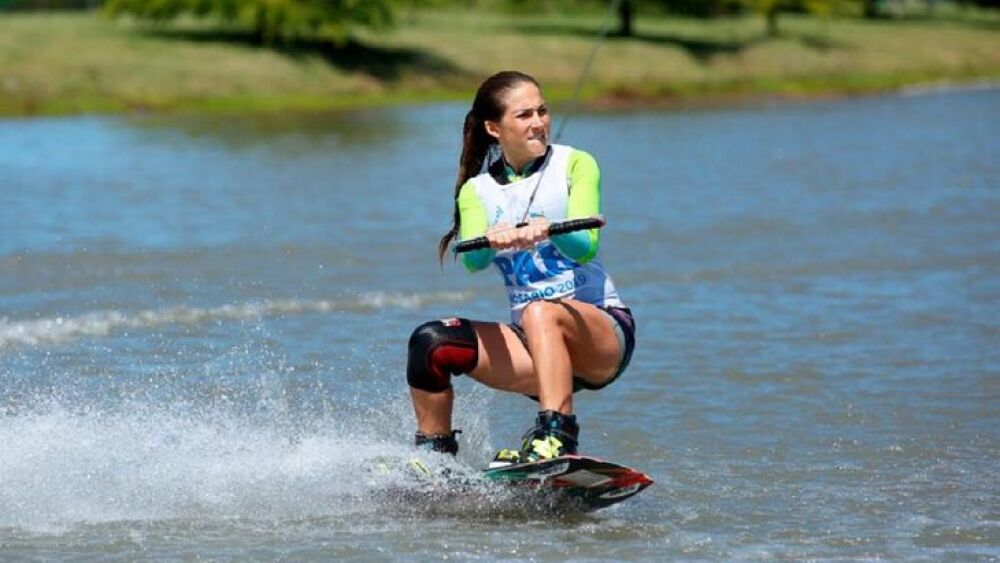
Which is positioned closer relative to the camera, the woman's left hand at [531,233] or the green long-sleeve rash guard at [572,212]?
the woman's left hand at [531,233]

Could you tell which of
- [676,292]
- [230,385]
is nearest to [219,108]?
[676,292]

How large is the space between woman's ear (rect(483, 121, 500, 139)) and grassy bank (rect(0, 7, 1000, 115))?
30.3 m

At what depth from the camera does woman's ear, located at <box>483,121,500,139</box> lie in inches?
252

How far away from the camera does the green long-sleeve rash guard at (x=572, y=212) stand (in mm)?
6137

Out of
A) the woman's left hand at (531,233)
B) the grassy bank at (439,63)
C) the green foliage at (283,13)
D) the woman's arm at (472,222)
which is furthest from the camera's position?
the green foliage at (283,13)

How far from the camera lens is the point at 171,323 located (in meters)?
10.8

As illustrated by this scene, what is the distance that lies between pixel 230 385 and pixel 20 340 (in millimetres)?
2091

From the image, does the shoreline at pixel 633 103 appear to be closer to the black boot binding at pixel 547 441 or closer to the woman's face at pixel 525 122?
the woman's face at pixel 525 122

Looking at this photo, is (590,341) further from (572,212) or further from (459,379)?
(459,379)

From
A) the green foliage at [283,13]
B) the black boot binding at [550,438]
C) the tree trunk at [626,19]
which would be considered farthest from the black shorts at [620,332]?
the tree trunk at [626,19]

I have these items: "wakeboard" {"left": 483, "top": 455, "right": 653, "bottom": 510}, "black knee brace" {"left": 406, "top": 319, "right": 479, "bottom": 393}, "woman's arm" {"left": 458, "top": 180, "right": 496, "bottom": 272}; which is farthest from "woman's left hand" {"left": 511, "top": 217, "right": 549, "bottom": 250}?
"wakeboard" {"left": 483, "top": 455, "right": 653, "bottom": 510}

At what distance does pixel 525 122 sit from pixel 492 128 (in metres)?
0.16

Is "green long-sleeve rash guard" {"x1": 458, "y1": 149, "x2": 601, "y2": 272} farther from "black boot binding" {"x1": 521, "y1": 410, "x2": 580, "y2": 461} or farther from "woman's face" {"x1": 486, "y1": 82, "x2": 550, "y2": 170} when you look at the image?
"black boot binding" {"x1": 521, "y1": 410, "x2": 580, "y2": 461}

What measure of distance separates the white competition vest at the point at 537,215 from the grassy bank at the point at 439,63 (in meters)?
30.3
